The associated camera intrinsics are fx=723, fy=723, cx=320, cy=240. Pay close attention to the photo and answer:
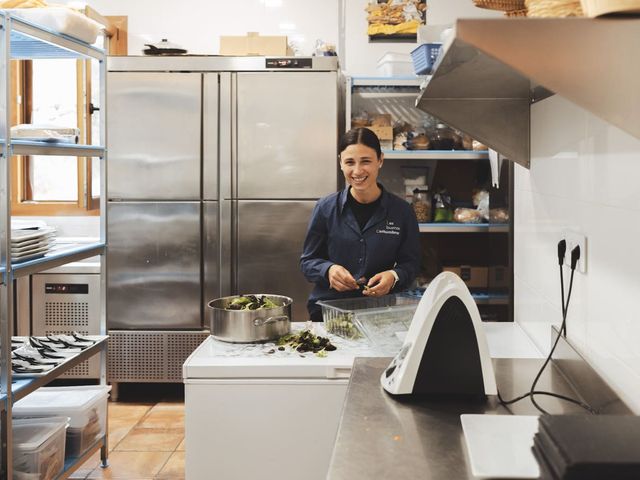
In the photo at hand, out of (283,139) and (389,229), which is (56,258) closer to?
(389,229)

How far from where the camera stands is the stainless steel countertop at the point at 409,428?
1247 millimetres

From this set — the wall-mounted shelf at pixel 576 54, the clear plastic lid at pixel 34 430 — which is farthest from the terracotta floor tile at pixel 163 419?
the wall-mounted shelf at pixel 576 54

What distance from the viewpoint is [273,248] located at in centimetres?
453

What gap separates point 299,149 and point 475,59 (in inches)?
124

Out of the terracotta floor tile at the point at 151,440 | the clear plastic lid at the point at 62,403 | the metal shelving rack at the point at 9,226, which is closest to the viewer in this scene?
the metal shelving rack at the point at 9,226

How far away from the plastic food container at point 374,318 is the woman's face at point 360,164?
71cm

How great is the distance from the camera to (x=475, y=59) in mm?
1396

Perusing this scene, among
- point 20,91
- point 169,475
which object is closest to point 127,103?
point 20,91

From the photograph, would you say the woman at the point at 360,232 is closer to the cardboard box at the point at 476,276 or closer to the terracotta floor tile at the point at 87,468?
the terracotta floor tile at the point at 87,468

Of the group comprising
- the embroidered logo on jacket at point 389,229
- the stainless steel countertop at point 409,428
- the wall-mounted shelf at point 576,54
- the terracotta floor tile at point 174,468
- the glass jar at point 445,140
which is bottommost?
the terracotta floor tile at point 174,468

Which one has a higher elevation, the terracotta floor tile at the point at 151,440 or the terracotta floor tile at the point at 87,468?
the terracotta floor tile at the point at 151,440

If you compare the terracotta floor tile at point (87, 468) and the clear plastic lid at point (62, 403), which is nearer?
the clear plastic lid at point (62, 403)

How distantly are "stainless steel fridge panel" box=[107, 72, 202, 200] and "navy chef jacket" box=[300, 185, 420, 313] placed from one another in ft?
5.03

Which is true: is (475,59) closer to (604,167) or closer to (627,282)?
(604,167)
